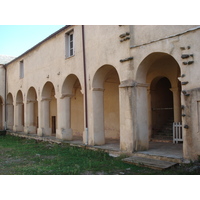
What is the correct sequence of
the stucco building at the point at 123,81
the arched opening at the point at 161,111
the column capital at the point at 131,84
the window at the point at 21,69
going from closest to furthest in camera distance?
the stucco building at the point at 123,81 < the column capital at the point at 131,84 < the arched opening at the point at 161,111 < the window at the point at 21,69

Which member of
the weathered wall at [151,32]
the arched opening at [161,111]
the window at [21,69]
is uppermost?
the window at [21,69]

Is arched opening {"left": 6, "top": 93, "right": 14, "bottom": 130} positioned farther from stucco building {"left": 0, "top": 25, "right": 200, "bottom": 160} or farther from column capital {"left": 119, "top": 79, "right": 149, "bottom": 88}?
column capital {"left": 119, "top": 79, "right": 149, "bottom": 88}

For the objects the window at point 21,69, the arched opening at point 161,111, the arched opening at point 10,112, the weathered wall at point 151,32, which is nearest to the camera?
the weathered wall at point 151,32

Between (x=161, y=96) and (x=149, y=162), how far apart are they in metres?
7.12

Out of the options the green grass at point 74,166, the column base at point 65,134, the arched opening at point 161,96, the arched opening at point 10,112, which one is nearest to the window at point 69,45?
the column base at point 65,134

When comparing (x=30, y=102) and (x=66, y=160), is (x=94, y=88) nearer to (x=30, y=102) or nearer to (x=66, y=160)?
(x=66, y=160)

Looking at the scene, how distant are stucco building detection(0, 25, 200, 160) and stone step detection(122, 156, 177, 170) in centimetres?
60

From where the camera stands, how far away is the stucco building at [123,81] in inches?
290

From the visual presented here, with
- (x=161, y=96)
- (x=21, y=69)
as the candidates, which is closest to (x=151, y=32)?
(x=161, y=96)

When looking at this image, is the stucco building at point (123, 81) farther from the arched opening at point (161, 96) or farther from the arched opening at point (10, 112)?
the arched opening at point (10, 112)

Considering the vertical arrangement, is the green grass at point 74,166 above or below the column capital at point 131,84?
below

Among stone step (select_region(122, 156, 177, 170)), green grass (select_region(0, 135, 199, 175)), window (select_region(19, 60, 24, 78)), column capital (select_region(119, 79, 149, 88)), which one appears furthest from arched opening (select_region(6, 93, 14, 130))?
stone step (select_region(122, 156, 177, 170))

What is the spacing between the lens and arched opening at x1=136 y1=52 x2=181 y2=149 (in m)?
11.7

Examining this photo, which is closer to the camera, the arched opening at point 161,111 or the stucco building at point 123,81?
the stucco building at point 123,81
